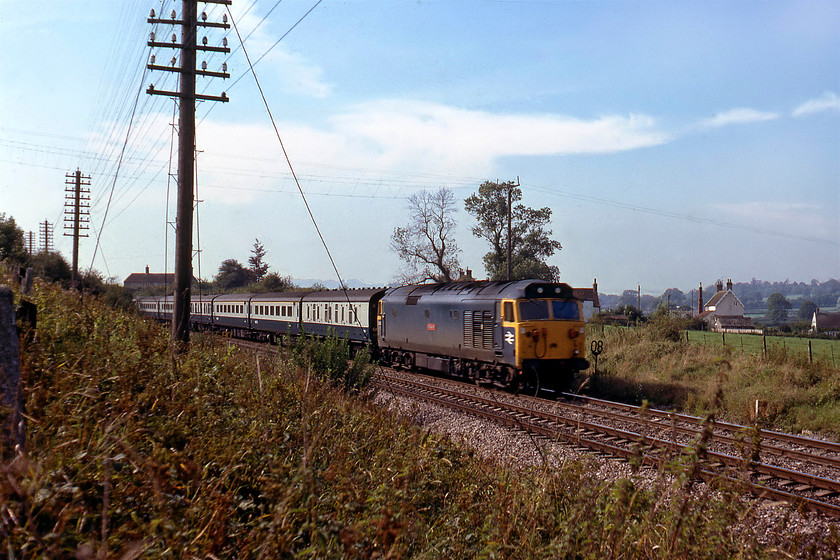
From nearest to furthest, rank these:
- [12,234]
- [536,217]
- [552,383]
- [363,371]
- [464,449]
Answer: [464,449], [363,371], [552,383], [12,234], [536,217]

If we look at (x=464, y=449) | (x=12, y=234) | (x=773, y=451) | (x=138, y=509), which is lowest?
(x=773, y=451)

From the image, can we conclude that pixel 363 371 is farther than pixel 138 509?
Yes

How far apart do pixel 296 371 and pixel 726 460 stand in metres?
7.52

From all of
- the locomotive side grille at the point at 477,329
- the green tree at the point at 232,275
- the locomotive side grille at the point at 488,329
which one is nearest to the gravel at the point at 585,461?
the locomotive side grille at the point at 488,329

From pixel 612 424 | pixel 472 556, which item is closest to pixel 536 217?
pixel 612 424

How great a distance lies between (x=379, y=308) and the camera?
23.4 meters

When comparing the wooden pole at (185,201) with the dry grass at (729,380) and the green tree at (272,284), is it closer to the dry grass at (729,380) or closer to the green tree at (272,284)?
the dry grass at (729,380)

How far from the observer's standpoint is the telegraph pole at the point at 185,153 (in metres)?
12.1

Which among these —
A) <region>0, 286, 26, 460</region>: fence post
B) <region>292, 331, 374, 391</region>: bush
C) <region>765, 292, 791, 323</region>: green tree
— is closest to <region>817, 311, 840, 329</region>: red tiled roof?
<region>765, 292, 791, 323</region>: green tree

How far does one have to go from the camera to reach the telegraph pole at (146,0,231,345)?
12.1 meters

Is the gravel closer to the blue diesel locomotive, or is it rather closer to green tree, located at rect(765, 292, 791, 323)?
the blue diesel locomotive

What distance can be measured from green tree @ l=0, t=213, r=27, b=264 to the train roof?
28.9 metres

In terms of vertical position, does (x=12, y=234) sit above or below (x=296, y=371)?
above

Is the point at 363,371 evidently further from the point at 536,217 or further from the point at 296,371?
the point at 536,217
